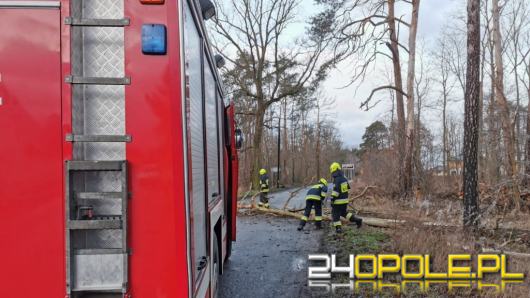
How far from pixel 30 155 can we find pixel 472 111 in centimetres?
783

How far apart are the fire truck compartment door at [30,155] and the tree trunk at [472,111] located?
7.49m

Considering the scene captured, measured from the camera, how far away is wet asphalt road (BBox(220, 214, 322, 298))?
5324 mm

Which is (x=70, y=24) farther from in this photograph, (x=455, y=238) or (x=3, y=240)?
(x=455, y=238)

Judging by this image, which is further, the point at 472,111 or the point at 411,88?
the point at 411,88

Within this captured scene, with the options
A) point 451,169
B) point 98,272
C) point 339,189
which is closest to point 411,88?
point 339,189

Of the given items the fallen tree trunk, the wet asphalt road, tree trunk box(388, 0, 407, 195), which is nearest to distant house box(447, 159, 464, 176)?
tree trunk box(388, 0, 407, 195)

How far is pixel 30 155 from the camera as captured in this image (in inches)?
67.9

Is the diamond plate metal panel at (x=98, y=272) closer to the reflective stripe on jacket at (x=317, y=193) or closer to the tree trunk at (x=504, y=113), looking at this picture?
the reflective stripe on jacket at (x=317, y=193)

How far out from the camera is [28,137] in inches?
67.9

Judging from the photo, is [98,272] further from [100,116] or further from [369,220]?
[369,220]

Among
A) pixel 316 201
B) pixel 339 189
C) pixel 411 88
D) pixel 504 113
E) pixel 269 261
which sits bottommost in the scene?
pixel 269 261

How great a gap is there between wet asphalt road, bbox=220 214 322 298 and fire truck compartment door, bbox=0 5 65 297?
12.1 feet

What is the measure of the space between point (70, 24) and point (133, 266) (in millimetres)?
1116

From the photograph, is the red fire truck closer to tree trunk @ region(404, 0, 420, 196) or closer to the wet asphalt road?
the wet asphalt road
